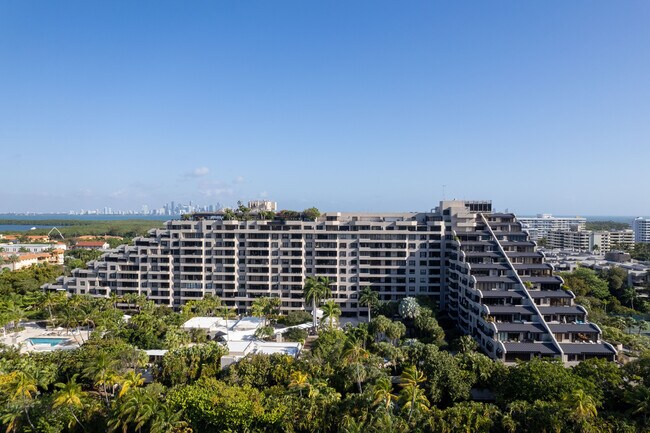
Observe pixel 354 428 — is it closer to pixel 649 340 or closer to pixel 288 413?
pixel 288 413

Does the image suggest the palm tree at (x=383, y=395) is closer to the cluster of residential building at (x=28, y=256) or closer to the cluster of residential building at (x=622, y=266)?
the cluster of residential building at (x=622, y=266)

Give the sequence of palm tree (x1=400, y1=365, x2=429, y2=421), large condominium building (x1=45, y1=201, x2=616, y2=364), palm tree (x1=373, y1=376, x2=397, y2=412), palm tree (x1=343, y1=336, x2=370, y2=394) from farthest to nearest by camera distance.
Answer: large condominium building (x1=45, y1=201, x2=616, y2=364), palm tree (x1=343, y1=336, x2=370, y2=394), palm tree (x1=373, y1=376, x2=397, y2=412), palm tree (x1=400, y1=365, x2=429, y2=421)

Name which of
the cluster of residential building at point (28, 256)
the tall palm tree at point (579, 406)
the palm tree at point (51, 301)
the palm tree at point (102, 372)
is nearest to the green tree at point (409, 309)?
the tall palm tree at point (579, 406)

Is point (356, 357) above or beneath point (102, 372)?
beneath

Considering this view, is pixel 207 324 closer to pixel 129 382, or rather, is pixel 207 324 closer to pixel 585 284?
pixel 129 382

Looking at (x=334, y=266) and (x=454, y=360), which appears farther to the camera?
(x=334, y=266)

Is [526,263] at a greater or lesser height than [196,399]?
greater

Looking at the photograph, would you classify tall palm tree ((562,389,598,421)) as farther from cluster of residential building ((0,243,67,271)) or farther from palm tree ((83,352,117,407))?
cluster of residential building ((0,243,67,271))

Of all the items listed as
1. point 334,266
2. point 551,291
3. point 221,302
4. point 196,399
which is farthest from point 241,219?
point 551,291

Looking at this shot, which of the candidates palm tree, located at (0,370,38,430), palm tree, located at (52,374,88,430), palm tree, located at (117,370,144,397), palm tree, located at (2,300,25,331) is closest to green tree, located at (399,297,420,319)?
palm tree, located at (117,370,144,397)

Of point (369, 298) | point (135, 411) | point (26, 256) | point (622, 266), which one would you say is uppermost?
point (26, 256)

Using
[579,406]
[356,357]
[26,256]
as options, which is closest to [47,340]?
[356,357]
